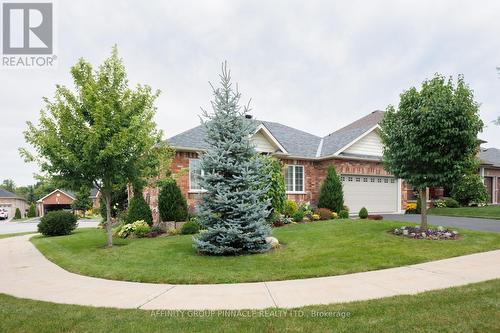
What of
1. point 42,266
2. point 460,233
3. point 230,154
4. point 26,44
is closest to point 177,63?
point 26,44

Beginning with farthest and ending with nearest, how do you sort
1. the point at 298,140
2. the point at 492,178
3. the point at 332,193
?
the point at 492,178
the point at 298,140
the point at 332,193

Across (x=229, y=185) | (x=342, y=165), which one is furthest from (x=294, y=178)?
(x=229, y=185)

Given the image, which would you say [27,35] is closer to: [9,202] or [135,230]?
[135,230]

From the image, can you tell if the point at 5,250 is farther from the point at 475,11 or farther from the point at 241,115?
the point at 475,11

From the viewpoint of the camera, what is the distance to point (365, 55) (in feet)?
49.9

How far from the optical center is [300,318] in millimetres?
4453

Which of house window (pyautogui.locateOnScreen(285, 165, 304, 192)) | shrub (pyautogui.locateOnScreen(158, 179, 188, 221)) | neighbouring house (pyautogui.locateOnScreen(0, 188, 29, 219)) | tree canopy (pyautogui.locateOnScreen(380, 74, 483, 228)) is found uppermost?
tree canopy (pyautogui.locateOnScreen(380, 74, 483, 228))

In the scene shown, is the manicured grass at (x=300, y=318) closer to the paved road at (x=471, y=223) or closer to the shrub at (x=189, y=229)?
the shrub at (x=189, y=229)

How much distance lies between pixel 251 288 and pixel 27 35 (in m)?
Result: 11.4

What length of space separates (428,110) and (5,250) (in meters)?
16.2

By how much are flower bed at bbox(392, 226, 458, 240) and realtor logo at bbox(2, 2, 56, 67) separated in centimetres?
1340

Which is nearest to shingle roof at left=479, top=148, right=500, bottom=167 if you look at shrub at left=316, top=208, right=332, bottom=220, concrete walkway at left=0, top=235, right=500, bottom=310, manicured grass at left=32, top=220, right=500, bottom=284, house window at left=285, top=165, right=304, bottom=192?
house window at left=285, top=165, right=304, bottom=192

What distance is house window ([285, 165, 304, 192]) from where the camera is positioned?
19250 millimetres

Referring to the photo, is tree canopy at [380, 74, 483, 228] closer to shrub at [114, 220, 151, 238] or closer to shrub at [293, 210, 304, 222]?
shrub at [293, 210, 304, 222]
